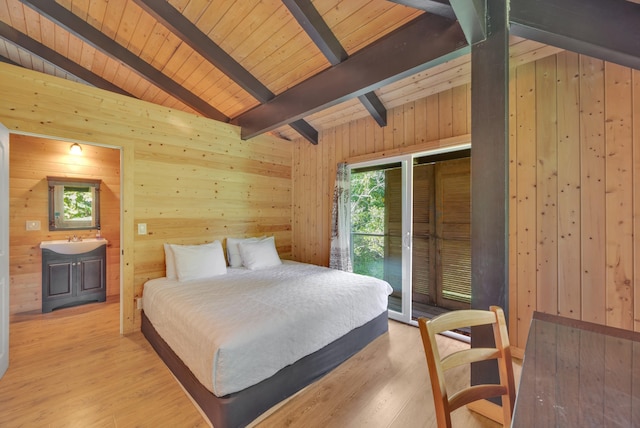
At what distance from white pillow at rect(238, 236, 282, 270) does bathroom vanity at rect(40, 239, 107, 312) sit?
2043 mm

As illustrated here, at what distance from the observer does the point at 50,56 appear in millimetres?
2934

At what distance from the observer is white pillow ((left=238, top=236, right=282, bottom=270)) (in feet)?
11.0

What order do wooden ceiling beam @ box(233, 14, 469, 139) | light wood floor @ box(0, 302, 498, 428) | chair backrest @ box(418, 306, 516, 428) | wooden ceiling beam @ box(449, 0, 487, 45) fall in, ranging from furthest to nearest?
wooden ceiling beam @ box(233, 14, 469, 139), light wood floor @ box(0, 302, 498, 428), wooden ceiling beam @ box(449, 0, 487, 45), chair backrest @ box(418, 306, 516, 428)

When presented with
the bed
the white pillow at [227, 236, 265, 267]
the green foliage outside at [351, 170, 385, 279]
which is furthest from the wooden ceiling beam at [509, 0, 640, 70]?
the white pillow at [227, 236, 265, 267]

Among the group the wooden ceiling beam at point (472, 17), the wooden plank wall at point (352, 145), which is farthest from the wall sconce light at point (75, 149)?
the wooden ceiling beam at point (472, 17)

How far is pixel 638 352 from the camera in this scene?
947mm

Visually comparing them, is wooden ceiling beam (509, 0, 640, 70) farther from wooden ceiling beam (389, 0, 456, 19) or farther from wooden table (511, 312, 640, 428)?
wooden table (511, 312, 640, 428)

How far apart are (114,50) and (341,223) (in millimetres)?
3236

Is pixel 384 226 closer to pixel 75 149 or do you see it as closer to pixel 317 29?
pixel 317 29

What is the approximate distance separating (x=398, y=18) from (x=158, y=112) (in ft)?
8.86

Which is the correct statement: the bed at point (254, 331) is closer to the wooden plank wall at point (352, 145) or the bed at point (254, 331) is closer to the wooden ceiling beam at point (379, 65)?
the wooden plank wall at point (352, 145)

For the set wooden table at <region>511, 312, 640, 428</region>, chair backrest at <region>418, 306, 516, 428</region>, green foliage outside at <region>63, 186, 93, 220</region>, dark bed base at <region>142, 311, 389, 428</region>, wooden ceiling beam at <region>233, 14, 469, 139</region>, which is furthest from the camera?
green foliage outside at <region>63, 186, 93, 220</region>

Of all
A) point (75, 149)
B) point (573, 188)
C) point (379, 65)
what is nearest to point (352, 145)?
point (379, 65)

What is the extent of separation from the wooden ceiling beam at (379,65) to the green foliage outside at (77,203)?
119 inches
